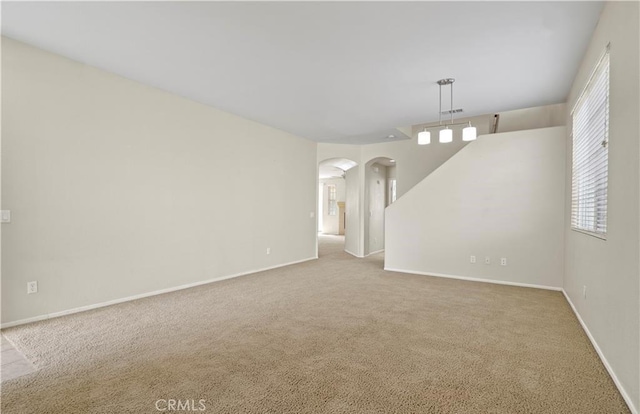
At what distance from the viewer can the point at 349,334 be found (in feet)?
9.74

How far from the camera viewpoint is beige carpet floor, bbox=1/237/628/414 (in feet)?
6.40

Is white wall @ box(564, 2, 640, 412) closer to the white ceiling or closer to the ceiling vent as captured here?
the white ceiling

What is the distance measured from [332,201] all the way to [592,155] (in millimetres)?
11665

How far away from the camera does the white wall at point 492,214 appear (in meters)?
4.73

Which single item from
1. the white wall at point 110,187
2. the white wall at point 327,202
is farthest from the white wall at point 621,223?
the white wall at point 327,202

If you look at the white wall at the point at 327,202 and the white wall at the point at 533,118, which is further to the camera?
the white wall at the point at 327,202

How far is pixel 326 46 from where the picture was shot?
3105 millimetres

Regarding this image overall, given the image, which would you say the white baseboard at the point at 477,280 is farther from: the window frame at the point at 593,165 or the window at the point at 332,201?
the window at the point at 332,201

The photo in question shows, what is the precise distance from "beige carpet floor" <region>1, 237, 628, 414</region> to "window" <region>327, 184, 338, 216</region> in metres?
10.1

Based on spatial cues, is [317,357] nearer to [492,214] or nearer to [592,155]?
[592,155]

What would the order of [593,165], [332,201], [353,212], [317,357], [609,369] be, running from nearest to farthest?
[609,369]
[317,357]
[593,165]
[353,212]
[332,201]

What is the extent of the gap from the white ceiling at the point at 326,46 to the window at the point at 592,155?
50cm

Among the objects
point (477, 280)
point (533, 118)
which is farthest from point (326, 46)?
point (533, 118)

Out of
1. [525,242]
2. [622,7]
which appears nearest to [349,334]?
[622,7]
